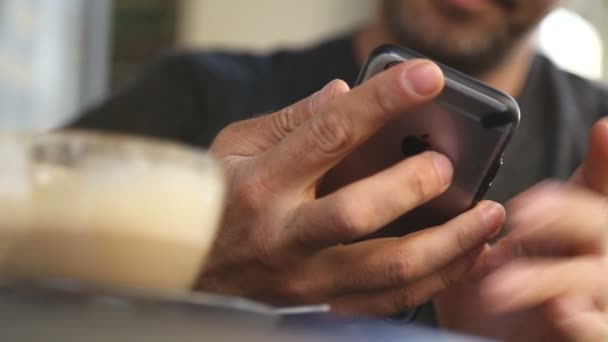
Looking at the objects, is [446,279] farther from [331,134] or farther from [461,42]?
[461,42]

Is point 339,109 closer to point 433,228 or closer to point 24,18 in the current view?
point 433,228

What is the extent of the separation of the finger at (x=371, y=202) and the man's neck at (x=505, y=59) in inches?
21.8

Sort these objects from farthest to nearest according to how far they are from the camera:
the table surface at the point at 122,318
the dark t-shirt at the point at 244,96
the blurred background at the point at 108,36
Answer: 1. the blurred background at the point at 108,36
2. the dark t-shirt at the point at 244,96
3. the table surface at the point at 122,318

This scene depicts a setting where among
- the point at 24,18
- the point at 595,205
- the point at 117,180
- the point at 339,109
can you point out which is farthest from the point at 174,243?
the point at 24,18

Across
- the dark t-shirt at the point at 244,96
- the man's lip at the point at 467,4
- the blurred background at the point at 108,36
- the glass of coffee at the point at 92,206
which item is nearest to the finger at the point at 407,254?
the glass of coffee at the point at 92,206

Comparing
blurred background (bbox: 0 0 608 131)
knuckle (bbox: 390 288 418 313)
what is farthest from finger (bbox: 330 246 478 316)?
blurred background (bbox: 0 0 608 131)

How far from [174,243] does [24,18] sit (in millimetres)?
1597

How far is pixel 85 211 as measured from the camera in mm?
266

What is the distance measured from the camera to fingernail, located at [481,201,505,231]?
0.46 m

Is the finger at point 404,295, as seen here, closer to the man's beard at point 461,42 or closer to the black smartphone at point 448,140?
the black smartphone at point 448,140

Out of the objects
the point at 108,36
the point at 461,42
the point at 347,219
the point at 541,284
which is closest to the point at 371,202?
the point at 347,219

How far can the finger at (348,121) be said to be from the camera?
403 millimetres

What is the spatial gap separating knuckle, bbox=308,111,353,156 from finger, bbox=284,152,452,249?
0.02 meters

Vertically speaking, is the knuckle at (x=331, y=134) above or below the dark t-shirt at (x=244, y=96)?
above
